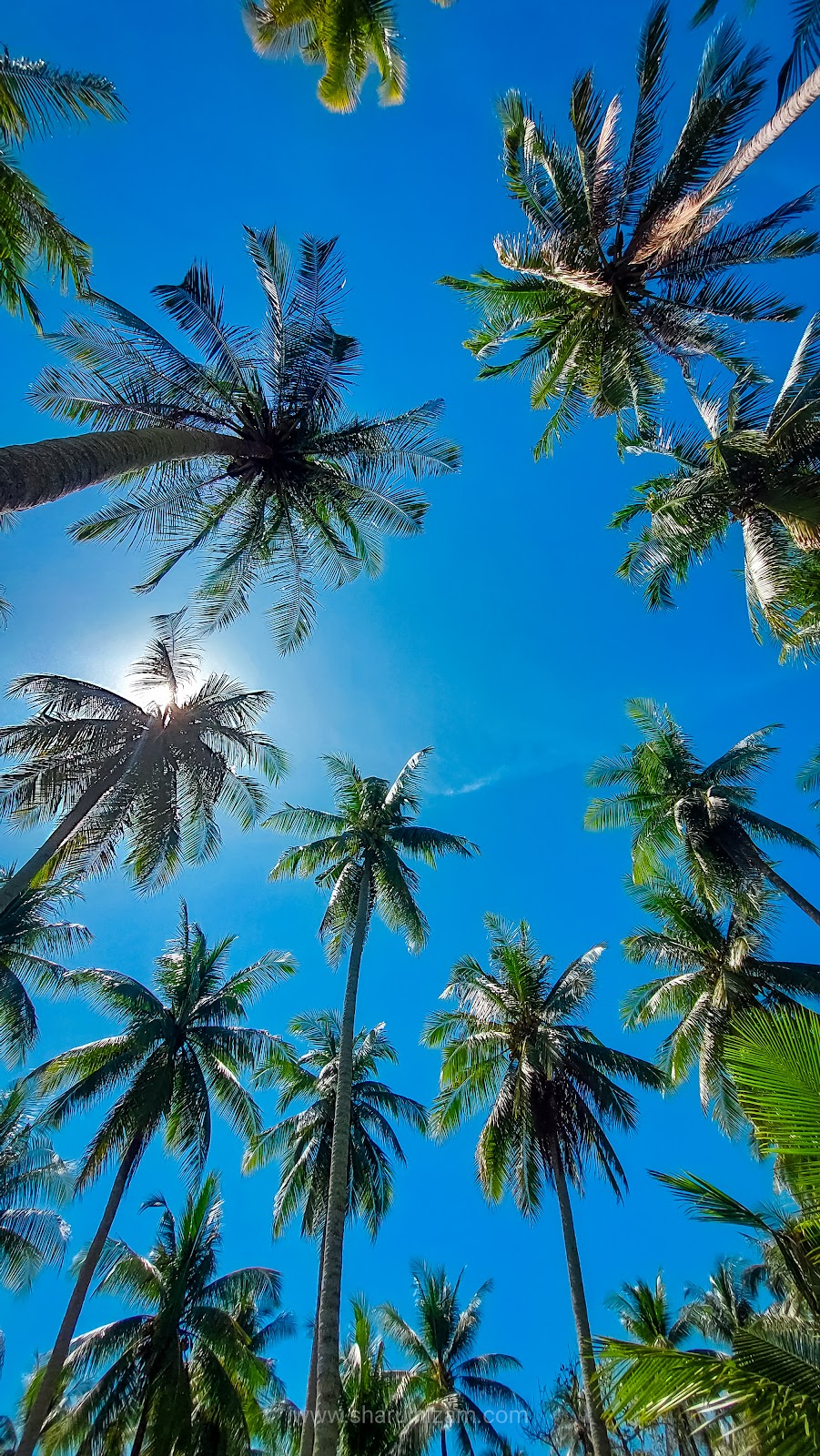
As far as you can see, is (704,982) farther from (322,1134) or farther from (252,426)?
(252,426)

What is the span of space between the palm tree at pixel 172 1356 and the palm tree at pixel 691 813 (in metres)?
14.6

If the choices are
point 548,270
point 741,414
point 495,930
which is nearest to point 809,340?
point 741,414

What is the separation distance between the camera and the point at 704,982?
18.8 metres

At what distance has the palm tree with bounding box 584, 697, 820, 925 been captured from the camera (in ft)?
60.0

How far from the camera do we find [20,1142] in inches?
803

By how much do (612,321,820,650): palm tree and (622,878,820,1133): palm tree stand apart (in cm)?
848

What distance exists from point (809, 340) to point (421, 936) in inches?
561

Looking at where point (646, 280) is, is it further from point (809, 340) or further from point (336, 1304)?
point (336, 1304)

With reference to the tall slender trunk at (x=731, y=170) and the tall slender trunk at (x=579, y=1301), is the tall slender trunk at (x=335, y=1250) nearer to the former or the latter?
the tall slender trunk at (x=579, y=1301)

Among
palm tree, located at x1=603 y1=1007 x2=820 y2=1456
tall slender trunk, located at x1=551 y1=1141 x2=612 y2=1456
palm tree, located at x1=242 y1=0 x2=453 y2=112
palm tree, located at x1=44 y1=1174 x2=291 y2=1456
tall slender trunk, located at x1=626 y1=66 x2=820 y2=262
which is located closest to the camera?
palm tree, located at x1=603 y1=1007 x2=820 y2=1456

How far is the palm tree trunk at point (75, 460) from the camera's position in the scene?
524cm

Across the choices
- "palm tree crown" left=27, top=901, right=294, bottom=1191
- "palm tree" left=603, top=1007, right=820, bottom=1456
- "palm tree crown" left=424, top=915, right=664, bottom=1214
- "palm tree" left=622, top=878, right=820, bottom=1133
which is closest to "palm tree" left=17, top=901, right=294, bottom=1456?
"palm tree crown" left=27, top=901, right=294, bottom=1191

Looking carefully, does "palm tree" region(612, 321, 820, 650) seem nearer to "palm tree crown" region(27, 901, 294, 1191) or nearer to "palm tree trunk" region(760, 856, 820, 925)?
"palm tree trunk" region(760, 856, 820, 925)

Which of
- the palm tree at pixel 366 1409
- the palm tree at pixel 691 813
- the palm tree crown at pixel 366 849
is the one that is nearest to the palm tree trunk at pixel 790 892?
the palm tree at pixel 691 813
